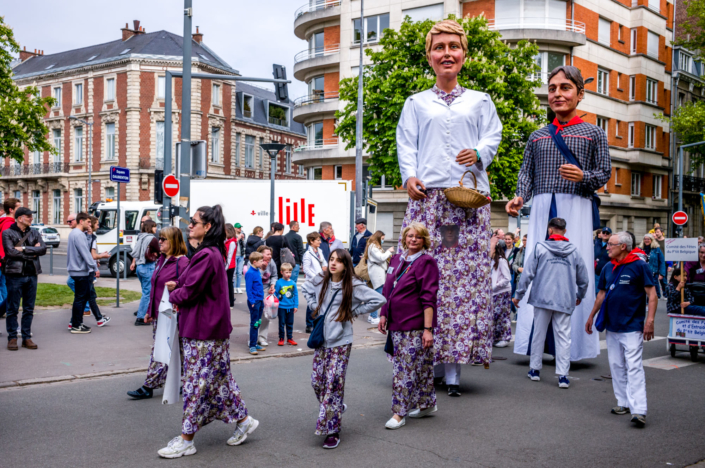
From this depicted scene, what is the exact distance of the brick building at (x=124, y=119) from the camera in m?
49.8

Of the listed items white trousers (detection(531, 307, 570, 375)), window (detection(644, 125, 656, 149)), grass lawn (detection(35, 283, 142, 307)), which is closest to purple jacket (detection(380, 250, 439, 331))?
white trousers (detection(531, 307, 570, 375))

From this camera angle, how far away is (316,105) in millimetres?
42438

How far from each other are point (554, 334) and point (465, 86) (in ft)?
72.3

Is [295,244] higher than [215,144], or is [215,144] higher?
[215,144]

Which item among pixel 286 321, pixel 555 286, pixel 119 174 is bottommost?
pixel 286 321

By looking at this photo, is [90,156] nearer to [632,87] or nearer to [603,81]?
[603,81]

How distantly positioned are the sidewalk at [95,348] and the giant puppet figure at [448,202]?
3.68 m

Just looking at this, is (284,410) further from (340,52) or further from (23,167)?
(23,167)

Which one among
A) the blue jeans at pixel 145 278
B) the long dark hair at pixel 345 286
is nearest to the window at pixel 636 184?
the blue jeans at pixel 145 278

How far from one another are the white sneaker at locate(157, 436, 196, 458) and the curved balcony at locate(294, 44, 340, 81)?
38387 mm

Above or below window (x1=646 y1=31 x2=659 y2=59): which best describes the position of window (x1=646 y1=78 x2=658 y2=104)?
below

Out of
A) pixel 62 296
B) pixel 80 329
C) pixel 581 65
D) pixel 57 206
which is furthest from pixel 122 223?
pixel 57 206

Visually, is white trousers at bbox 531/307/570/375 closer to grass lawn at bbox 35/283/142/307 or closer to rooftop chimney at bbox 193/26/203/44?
grass lawn at bbox 35/283/142/307

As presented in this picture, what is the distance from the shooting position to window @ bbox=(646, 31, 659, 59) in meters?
43.9
